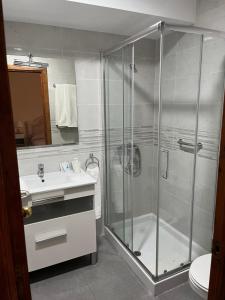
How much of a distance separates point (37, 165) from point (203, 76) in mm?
1787

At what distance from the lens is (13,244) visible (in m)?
0.67

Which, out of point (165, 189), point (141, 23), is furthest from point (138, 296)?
point (141, 23)

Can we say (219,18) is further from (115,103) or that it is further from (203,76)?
(115,103)

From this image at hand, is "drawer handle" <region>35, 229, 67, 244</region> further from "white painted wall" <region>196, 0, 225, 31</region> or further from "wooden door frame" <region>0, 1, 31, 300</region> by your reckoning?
"white painted wall" <region>196, 0, 225, 31</region>

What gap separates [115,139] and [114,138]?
0.02 m

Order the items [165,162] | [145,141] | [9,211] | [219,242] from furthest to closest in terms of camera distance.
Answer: [145,141], [165,162], [219,242], [9,211]

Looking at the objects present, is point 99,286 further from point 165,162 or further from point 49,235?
point 165,162

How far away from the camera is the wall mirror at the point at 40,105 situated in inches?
83.3

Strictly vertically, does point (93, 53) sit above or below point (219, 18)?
below

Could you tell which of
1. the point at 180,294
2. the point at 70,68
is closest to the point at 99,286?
the point at 180,294

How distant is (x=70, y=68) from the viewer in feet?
7.57

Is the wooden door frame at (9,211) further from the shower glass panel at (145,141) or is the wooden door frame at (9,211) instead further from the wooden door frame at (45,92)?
the shower glass panel at (145,141)

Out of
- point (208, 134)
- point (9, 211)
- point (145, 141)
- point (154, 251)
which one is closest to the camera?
point (9, 211)

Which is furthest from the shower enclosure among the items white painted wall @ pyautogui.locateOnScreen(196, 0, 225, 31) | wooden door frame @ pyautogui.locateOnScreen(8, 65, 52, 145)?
wooden door frame @ pyautogui.locateOnScreen(8, 65, 52, 145)
